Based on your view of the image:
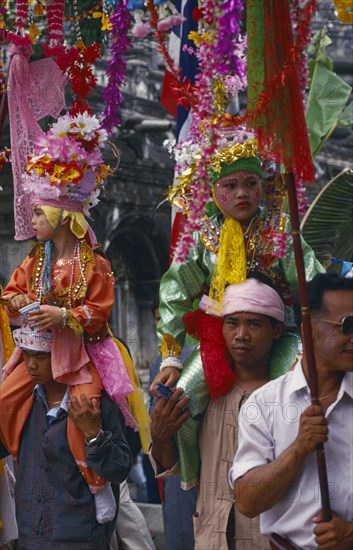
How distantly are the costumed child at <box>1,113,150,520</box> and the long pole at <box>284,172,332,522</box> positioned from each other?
1.49 meters

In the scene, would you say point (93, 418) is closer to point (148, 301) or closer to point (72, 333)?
point (72, 333)

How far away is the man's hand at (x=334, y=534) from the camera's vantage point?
328cm

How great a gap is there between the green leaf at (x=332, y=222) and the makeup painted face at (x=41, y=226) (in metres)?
2.64

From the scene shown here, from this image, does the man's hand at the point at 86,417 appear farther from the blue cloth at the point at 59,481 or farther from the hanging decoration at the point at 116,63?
the hanging decoration at the point at 116,63

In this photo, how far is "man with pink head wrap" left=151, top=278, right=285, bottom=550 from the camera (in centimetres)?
427

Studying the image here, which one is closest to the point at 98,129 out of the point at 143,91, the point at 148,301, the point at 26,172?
the point at 26,172

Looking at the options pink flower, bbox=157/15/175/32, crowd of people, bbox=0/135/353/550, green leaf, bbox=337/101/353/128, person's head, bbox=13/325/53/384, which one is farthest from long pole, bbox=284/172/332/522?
green leaf, bbox=337/101/353/128

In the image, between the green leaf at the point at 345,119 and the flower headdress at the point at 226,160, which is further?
the green leaf at the point at 345,119

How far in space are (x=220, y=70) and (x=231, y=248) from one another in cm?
123

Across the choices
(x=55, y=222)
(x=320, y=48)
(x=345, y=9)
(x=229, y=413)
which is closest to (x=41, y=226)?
(x=55, y=222)

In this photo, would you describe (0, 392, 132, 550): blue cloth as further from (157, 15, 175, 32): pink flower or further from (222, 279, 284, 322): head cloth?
(157, 15, 175, 32): pink flower

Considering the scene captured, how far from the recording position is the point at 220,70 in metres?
3.42

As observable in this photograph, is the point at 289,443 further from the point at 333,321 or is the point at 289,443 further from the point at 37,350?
the point at 37,350

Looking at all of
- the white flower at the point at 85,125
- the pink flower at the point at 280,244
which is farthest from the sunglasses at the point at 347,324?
the white flower at the point at 85,125
